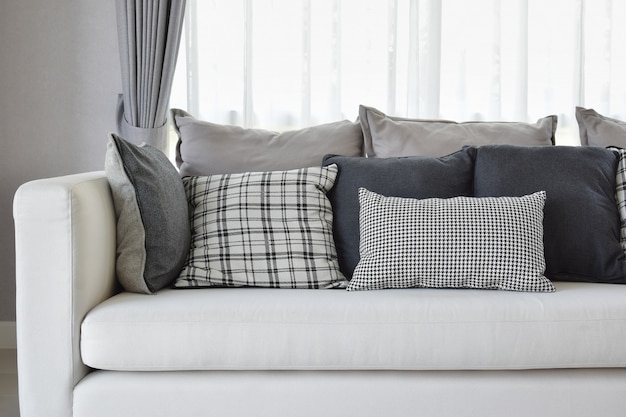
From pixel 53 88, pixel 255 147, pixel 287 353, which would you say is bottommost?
pixel 287 353

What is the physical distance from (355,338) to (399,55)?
167 cm

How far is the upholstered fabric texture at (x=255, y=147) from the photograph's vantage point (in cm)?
242

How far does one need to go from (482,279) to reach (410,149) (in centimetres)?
67

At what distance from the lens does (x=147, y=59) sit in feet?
9.48

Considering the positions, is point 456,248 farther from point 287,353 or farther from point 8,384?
point 8,384

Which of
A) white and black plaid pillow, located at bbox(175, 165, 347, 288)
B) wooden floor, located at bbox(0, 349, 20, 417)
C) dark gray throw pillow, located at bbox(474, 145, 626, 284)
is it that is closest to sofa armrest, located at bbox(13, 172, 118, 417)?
white and black plaid pillow, located at bbox(175, 165, 347, 288)

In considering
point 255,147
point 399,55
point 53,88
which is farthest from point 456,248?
point 53,88

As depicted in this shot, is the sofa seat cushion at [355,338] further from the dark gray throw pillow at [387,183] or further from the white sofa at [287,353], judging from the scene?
the dark gray throw pillow at [387,183]

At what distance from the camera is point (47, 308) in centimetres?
175

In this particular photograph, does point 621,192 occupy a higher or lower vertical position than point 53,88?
lower

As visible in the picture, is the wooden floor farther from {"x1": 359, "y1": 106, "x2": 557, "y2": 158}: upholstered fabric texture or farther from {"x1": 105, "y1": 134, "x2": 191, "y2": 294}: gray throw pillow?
{"x1": 359, "y1": 106, "x2": 557, "y2": 158}: upholstered fabric texture

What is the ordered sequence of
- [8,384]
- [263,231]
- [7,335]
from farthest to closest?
[7,335]
[8,384]
[263,231]

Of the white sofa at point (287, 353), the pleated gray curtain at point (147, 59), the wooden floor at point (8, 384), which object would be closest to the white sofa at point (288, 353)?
the white sofa at point (287, 353)

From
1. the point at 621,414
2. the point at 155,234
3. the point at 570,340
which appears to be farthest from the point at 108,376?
the point at 621,414
